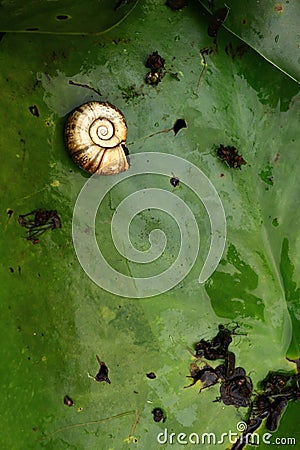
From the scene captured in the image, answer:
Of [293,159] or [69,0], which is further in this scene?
[293,159]

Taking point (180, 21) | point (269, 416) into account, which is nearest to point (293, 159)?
point (180, 21)

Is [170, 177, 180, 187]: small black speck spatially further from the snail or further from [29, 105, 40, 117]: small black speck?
[29, 105, 40, 117]: small black speck

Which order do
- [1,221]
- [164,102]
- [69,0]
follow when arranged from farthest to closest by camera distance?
[164,102]
[1,221]
[69,0]

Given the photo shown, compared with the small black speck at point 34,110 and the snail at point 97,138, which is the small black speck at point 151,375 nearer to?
the snail at point 97,138

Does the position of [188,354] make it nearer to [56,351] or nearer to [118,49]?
[56,351]

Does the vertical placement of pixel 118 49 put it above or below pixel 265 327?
above

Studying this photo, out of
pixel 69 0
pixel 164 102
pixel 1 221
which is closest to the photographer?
pixel 69 0
